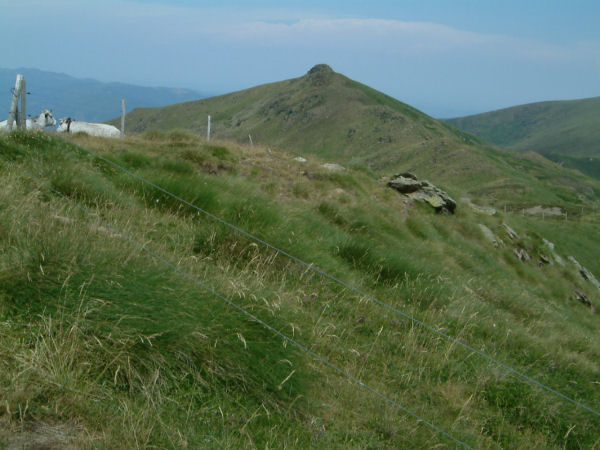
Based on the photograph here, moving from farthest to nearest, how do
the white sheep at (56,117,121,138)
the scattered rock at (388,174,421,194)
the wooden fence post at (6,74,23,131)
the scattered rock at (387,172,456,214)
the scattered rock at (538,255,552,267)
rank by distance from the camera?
the scattered rock at (538,255,552,267)
the white sheep at (56,117,121,138)
the scattered rock at (388,174,421,194)
the scattered rock at (387,172,456,214)
the wooden fence post at (6,74,23,131)

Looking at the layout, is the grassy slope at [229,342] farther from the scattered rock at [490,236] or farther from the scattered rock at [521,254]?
the scattered rock at [521,254]

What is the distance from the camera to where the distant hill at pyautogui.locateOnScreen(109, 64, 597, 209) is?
9100 centimetres

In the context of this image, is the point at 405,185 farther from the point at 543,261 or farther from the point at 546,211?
the point at 546,211

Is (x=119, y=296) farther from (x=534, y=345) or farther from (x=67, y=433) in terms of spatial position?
(x=534, y=345)

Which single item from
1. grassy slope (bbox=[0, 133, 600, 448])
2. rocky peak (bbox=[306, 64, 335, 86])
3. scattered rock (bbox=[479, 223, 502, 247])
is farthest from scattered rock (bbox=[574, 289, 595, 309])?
rocky peak (bbox=[306, 64, 335, 86])

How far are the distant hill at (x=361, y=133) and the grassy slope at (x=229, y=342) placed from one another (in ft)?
236

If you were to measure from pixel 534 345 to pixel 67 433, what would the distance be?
193 inches

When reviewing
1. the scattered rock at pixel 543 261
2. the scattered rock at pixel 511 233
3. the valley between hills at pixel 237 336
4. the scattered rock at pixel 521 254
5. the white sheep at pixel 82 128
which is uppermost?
the white sheep at pixel 82 128

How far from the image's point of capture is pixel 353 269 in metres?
6.16

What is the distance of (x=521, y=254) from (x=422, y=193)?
557 centimetres

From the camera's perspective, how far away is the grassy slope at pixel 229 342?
8.27 ft

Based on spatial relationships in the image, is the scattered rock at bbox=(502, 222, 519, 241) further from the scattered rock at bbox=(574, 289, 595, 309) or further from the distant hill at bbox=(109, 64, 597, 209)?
the distant hill at bbox=(109, 64, 597, 209)

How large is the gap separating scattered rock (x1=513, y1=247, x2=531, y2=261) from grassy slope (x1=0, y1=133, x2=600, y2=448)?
13039 mm

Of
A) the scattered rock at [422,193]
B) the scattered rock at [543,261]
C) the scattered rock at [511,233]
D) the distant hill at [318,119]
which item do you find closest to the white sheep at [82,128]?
the scattered rock at [422,193]
